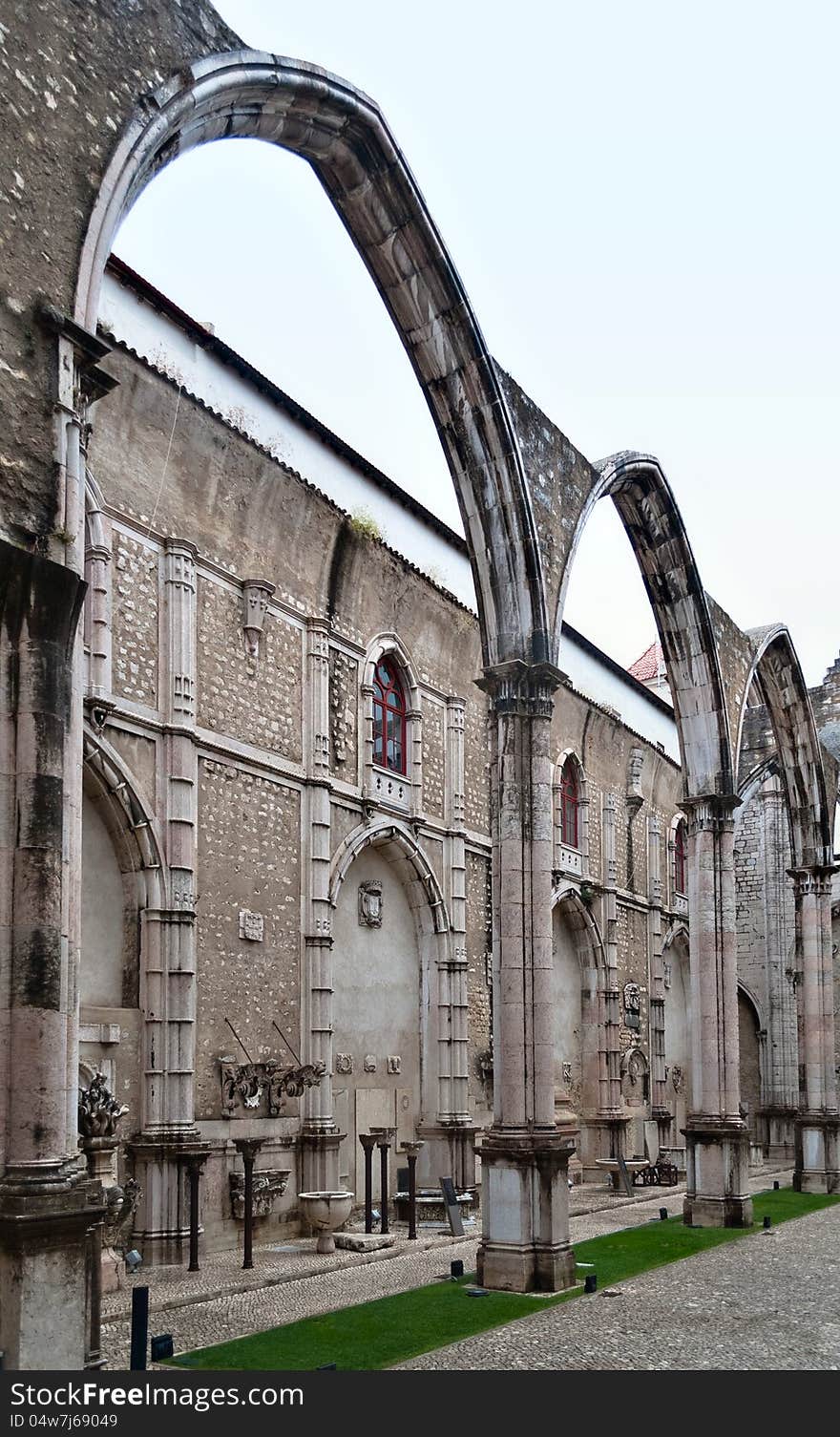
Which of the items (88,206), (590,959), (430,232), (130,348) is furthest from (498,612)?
(590,959)

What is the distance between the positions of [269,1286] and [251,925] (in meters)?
4.02

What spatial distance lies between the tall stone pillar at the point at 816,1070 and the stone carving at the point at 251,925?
334 inches

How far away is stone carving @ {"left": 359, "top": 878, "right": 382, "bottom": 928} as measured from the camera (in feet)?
55.4

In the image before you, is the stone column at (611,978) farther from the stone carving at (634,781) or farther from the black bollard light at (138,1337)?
the black bollard light at (138,1337)

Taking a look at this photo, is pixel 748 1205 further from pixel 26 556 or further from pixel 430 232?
pixel 26 556

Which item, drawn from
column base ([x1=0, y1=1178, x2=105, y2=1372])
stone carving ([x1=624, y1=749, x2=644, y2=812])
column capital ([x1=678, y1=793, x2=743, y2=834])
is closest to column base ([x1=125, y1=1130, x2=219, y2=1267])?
column capital ([x1=678, y1=793, x2=743, y2=834])

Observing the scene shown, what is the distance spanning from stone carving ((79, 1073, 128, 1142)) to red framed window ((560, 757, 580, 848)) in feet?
41.1

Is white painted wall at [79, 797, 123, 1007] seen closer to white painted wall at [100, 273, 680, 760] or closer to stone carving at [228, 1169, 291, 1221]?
stone carving at [228, 1169, 291, 1221]

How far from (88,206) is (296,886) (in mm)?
9443

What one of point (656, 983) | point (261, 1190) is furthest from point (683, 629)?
point (656, 983)

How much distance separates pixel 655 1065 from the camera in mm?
25516

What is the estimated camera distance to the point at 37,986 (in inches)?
224

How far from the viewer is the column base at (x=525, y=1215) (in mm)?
10156

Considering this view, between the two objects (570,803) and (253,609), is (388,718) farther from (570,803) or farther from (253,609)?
(570,803)
